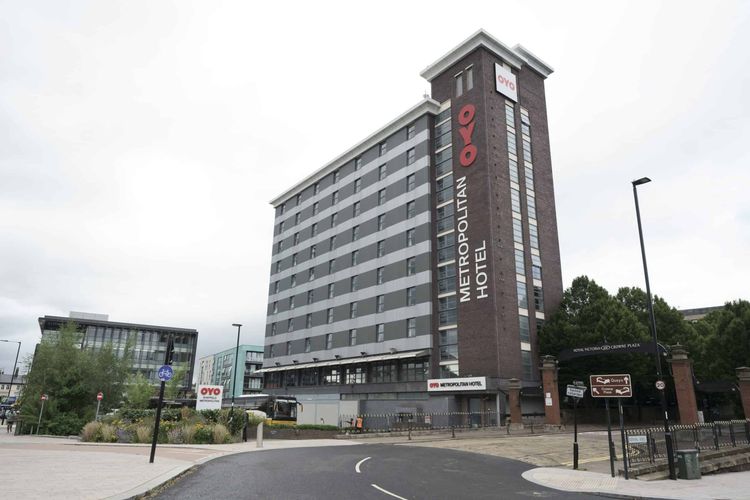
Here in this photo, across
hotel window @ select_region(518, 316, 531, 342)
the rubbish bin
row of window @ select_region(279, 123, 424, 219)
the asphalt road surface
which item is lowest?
the asphalt road surface

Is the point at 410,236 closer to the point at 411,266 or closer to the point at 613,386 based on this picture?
the point at 411,266

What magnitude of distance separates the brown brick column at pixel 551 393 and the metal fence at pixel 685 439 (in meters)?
19.2

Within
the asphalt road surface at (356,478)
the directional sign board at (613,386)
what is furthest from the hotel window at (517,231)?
the directional sign board at (613,386)

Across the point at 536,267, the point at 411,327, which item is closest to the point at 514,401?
the point at 411,327

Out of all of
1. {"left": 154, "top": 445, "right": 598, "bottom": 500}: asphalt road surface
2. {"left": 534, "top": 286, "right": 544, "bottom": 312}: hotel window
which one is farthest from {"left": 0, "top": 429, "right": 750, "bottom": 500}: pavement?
{"left": 534, "top": 286, "right": 544, "bottom": 312}: hotel window

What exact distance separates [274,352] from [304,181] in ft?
82.0

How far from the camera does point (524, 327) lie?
160 feet

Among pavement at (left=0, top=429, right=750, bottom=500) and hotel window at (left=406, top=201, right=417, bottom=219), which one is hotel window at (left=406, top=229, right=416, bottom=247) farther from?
pavement at (left=0, top=429, right=750, bottom=500)

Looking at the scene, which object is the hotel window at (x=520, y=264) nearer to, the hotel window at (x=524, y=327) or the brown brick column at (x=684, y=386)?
the hotel window at (x=524, y=327)

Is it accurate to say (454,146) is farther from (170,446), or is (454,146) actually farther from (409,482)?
(409,482)

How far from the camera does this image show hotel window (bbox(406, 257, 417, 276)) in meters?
54.5

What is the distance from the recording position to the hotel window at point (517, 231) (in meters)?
51.1

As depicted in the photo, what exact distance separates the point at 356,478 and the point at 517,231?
39812 mm

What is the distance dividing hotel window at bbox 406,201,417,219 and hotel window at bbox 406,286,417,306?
26.2ft
